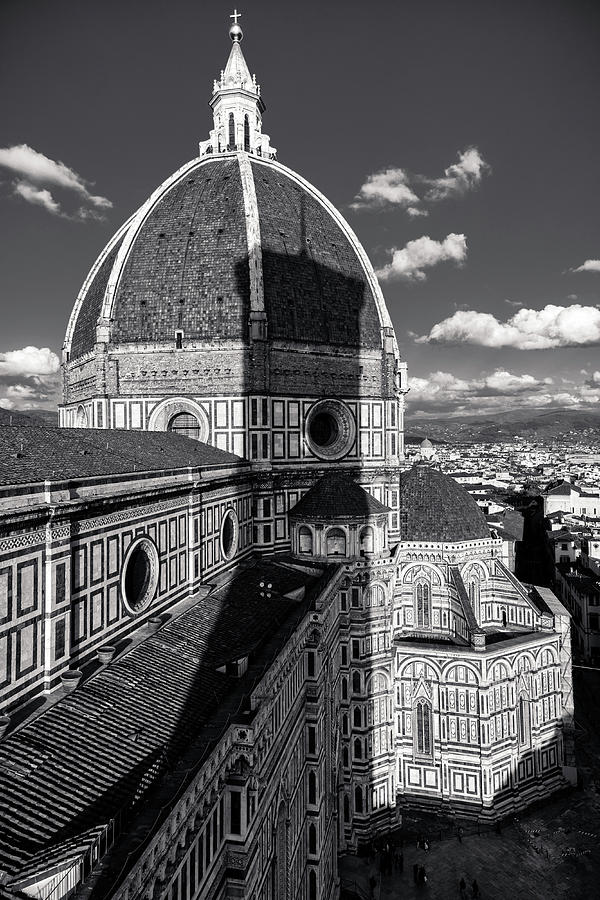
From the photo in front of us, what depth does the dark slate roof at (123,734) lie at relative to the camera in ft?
25.0

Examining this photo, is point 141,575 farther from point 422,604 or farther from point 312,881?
point 422,604

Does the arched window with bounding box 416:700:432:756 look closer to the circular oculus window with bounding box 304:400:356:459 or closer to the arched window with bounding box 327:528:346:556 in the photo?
the arched window with bounding box 327:528:346:556

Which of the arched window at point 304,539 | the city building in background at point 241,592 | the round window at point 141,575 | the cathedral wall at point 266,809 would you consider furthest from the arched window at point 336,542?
the round window at point 141,575

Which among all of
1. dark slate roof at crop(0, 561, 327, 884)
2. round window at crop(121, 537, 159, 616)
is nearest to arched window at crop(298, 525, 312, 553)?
dark slate roof at crop(0, 561, 327, 884)

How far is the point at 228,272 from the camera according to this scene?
85.1 feet

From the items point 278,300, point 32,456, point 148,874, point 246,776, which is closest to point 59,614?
point 32,456

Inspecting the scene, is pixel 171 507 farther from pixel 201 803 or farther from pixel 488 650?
pixel 488 650

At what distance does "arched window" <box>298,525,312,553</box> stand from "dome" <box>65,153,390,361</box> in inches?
312

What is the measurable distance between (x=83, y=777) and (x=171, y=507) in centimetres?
889

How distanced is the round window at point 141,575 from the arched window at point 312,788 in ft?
21.0

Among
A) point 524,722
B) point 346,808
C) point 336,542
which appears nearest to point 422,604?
point 524,722

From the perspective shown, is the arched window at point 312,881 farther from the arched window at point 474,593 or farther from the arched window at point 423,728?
the arched window at point 474,593

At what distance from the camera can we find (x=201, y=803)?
345 inches

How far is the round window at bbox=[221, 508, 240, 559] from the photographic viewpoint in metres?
21.6
